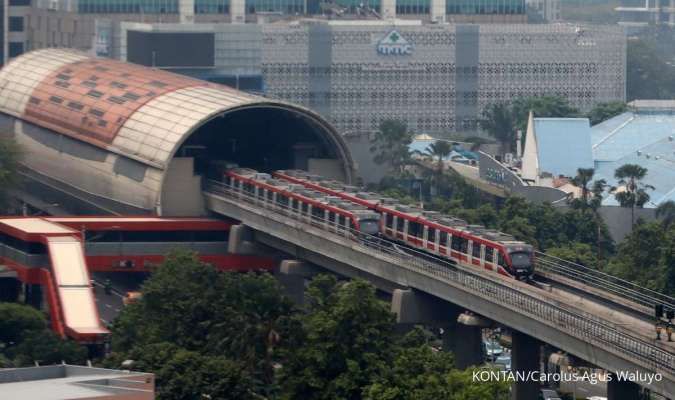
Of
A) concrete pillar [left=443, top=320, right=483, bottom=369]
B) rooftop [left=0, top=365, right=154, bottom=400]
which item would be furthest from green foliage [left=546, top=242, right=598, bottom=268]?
rooftop [left=0, top=365, right=154, bottom=400]

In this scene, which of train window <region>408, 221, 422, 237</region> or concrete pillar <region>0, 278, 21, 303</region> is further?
concrete pillar <region>0, 278, 21, 303</region>

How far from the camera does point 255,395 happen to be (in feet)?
329

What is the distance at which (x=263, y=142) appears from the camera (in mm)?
150250

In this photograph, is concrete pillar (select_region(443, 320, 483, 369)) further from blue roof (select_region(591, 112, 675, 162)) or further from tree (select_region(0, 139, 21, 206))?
blue roof (select_region(591, 112, 675, 162))

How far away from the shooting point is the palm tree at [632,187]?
538 feet

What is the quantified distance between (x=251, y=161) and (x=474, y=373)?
57.9m

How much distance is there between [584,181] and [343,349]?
68.2 meters

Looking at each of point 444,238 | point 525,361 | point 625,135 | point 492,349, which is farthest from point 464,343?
point 625,135

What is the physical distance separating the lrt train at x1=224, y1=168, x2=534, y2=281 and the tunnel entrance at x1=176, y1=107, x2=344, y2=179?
3.29 metres

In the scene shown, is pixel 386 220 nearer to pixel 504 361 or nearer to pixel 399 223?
pixel 399 223

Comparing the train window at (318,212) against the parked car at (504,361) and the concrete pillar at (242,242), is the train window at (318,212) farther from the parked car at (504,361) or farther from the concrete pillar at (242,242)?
the parked car at (504,361)

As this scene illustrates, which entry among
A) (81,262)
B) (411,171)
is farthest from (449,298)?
(411,171)

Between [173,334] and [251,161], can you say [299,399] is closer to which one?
[173,334]

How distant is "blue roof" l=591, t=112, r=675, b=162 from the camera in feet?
609
